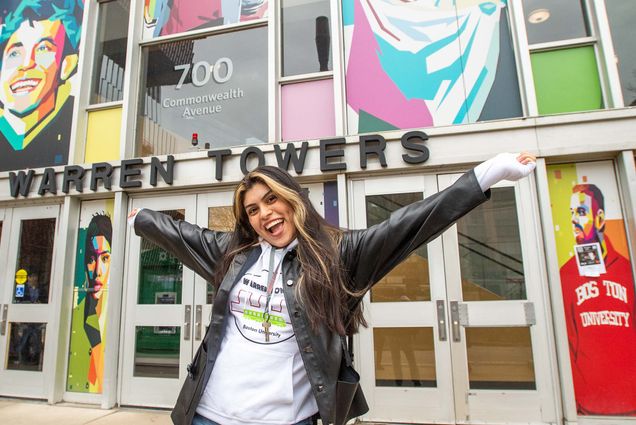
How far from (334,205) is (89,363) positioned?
3765 millimetres

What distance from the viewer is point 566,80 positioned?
14.8ft

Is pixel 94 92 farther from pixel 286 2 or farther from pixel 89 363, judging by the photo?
pixel 89 363

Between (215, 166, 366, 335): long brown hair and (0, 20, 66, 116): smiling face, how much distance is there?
604cm

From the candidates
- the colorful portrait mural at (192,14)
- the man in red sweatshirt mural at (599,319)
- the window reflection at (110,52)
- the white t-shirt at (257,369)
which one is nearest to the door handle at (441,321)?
the man in red sweatshirt mural at (599,319)

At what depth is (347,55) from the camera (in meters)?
5.09

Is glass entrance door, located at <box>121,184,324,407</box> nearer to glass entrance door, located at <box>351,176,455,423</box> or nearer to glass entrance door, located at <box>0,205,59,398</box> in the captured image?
glass entrance door, located at <box>0,205,59,398</box>

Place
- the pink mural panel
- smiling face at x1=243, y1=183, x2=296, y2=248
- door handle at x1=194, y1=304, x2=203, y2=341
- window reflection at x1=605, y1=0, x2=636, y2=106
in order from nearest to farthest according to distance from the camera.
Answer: smiling face at x1=243, y1=183, x2=296, y2=248, window reflection at x1=605, y1=0, x2=636, y2=106, door handle at x1=194, y1=304, x2=203, y2=341, the pink mural panel

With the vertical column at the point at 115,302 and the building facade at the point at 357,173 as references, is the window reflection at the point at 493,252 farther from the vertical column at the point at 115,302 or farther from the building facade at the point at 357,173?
Result: the vertical column at the point at 115,302

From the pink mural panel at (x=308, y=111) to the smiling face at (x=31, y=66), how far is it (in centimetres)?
376

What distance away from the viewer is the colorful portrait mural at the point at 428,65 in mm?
Result: 4699

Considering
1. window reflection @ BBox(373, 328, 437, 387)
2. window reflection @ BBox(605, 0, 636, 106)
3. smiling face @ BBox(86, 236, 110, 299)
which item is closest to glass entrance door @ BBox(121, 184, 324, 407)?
smiling face @ BBox(86, 236, 110, 299)

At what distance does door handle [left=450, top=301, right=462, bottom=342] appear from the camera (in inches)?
165

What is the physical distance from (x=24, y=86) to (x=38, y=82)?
0.25 m

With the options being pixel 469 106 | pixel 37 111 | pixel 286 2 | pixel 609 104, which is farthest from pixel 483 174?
pixel 37 111
